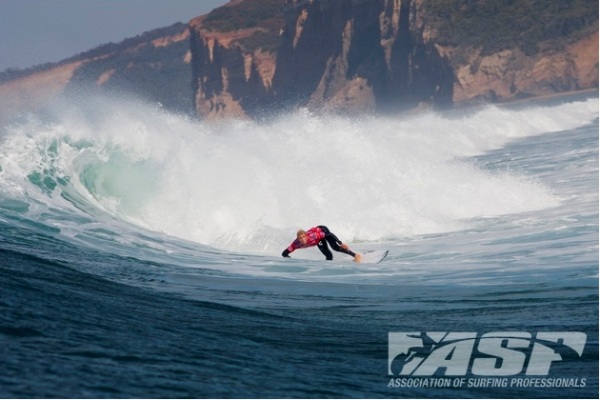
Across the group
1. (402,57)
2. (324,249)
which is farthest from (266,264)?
(402,57)

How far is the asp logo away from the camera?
8.16m

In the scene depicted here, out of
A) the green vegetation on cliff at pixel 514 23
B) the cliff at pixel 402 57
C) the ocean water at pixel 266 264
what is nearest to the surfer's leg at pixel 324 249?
the ocean water at pixel 266 264

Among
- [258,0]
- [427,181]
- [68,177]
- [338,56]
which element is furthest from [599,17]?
[68,177]

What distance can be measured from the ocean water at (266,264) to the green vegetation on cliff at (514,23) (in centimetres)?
7436

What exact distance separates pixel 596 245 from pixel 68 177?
9.96 meters

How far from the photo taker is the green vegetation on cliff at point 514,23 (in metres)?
104

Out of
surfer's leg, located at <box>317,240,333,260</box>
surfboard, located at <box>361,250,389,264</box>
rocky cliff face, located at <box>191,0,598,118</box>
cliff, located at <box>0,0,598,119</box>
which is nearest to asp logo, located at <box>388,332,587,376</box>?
surfboard, located at <box>361,250,389,264</box>

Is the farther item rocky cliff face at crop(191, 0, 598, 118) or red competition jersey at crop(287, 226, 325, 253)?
rocky cliff face at crop(191, 0, 598, 118)

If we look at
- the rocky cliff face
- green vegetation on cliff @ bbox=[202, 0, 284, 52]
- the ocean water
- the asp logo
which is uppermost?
green vegetation on cliff @ bbox=[202, 0, 284, 52]

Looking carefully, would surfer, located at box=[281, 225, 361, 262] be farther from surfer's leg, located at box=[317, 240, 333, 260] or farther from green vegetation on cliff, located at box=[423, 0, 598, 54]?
green vegetation on cliff, located at box=[423, 0, 598, 54]

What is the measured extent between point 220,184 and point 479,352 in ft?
46.3

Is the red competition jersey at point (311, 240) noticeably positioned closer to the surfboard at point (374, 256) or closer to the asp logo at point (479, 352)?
the surfboard at point (374, 256)

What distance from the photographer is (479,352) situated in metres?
8.68

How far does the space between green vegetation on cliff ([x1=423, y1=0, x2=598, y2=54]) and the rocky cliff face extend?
52cm
